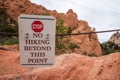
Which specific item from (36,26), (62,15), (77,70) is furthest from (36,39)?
(62,15)

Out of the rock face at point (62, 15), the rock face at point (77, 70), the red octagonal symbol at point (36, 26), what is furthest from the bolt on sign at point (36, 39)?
the rock face at point (62, 15)

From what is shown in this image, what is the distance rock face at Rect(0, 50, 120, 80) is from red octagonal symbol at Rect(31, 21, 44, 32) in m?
7.71

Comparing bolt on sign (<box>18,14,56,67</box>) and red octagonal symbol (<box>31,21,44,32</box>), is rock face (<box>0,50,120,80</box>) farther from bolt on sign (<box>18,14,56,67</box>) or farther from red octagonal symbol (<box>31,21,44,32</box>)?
red octagonal symbol (<box>31,21,44,32</box>)

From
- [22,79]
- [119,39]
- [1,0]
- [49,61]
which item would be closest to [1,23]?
[1,0]

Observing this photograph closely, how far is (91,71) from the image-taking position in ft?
48.0

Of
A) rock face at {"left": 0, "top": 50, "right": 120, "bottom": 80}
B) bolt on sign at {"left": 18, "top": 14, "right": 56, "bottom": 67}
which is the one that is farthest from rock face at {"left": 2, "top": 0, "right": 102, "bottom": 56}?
bolt on sign at {"left": 18, "top": 14, "right": 56, "bottom": 67}

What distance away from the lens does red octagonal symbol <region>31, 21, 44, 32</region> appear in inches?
229

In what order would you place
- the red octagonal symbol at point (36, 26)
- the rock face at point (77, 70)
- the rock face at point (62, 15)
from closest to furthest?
1. the red octagonal symbol at point (36, 26)
2. the rock face at point (77, 70)
3. the rock face at point (62, 15)

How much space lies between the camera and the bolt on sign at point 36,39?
5.88 metres

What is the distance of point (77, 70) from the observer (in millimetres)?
15328

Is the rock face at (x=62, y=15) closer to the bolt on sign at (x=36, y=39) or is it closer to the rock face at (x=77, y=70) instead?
the rock face at (x=77, y=70)

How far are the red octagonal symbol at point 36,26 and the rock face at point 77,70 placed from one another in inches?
303

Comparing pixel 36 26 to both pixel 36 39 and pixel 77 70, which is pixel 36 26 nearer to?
pixel 36 39

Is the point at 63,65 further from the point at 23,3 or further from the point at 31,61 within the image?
the point at 23,3
